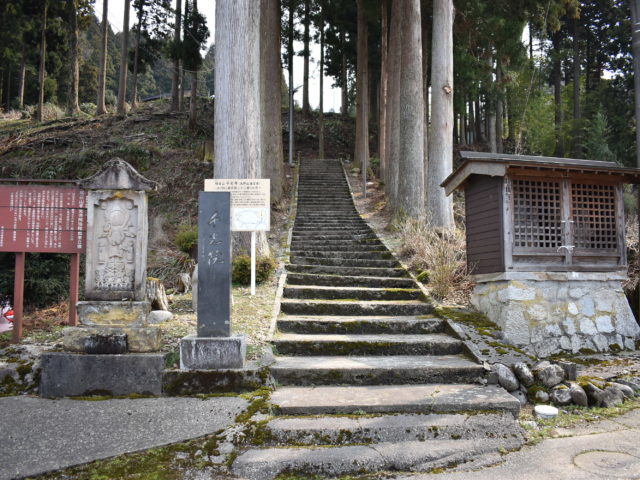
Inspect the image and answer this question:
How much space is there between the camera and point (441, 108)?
36.4 ft

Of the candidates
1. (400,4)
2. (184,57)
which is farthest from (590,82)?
(184,57)

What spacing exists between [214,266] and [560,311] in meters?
4.97

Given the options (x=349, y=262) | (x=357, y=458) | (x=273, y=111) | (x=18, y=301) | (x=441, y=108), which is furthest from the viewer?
(x=273, y=111)

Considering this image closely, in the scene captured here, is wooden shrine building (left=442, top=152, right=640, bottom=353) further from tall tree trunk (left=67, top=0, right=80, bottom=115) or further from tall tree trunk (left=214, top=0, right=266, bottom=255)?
tall tree trunk (left=67, top=0, right=80, bottom=115)

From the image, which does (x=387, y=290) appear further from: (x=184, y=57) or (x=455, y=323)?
(x=184, y=57)

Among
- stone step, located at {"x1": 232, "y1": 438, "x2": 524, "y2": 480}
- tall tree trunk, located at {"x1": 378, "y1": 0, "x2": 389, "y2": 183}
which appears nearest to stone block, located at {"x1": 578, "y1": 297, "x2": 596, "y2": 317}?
stone step, located at {"x1": 232, "y1": 438, "x2": 524, "y2": 480}

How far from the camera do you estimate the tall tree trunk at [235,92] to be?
27.4ft

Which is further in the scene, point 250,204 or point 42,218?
point 250,204

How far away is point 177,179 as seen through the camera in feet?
51.9

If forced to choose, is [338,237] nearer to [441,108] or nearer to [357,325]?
[441,108]

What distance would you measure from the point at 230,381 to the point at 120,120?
20841 mm

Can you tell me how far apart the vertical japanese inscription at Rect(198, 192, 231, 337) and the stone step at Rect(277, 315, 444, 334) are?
5.00ft

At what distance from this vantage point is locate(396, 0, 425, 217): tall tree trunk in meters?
12.2

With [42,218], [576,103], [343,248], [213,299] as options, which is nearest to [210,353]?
[213,299]
